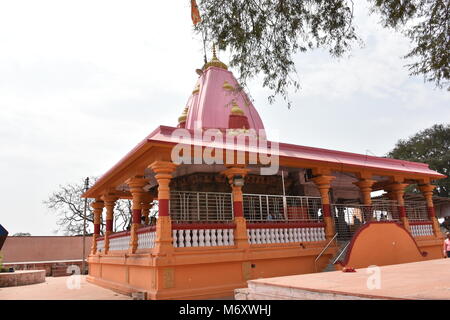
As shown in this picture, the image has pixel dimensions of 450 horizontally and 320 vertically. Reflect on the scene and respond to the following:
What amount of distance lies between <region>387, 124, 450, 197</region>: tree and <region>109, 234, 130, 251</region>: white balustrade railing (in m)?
34.1

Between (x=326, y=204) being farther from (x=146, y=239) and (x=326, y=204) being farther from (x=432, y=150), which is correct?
(x=432, y=150)

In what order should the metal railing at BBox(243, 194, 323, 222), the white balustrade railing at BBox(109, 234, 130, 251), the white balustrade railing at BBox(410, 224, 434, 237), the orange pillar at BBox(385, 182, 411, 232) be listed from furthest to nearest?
the white balustrade railing at BBox(410, 224, 434, 237), the orange pillar at BBox(385, 182, 411, 232), the metal railing at BBox(243, 194, 323, 222), the white balustrade railing at BBox(109, 234, 130, 251)

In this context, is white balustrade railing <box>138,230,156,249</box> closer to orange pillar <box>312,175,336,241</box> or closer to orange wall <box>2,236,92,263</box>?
orange pillar <box>312,175,336,241</box>

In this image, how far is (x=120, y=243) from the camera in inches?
412

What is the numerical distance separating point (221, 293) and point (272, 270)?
1.61m

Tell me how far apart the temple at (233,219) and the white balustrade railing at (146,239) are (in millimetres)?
23

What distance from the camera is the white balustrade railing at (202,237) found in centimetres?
795

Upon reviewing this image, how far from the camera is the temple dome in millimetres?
13648

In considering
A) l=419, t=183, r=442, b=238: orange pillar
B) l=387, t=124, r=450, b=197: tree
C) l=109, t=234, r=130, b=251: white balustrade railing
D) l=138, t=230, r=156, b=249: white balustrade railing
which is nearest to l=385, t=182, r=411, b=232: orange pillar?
→ l=419, t=183, r=442, b=238: orange pillar

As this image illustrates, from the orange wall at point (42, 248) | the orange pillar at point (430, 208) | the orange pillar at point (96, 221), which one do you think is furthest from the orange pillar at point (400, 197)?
the orange wall at point (42, 248)

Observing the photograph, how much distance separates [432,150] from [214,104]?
32887 millimetres

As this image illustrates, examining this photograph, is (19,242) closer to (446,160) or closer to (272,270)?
(272,270)

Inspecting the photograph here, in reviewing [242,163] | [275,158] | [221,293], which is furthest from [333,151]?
[221,293]

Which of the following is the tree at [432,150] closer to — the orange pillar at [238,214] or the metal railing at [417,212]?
the metal railing at [417,212]
